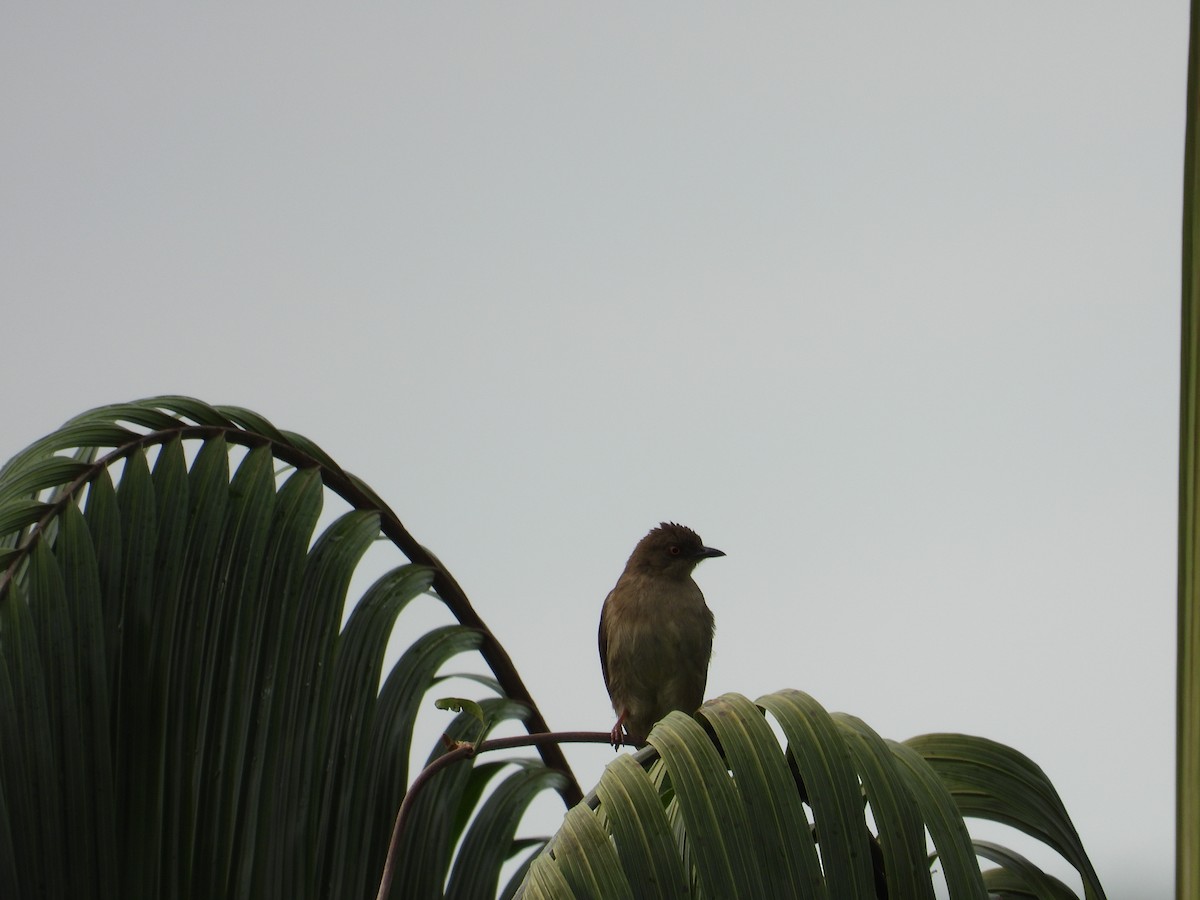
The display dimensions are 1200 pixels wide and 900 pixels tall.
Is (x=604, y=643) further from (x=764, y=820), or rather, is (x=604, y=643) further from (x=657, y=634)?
(x=764, y=820)

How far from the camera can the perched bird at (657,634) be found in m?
4.80

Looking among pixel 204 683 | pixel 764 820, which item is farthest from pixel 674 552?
pixel 764 820

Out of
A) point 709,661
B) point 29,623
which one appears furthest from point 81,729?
point 709,661

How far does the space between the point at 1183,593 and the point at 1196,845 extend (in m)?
0.32

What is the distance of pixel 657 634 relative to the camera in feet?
15.8

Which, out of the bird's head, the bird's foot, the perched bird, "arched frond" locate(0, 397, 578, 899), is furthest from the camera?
the bird's head

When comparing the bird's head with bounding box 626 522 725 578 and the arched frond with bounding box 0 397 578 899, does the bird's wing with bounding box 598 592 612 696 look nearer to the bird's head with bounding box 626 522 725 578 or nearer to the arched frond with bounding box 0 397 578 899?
the bird's head with bounding box 626 522 725 578

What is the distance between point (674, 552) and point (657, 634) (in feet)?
1.38

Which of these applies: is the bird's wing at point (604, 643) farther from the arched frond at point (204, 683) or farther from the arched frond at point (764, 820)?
the arched frond at point (764, 820)

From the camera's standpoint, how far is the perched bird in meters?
4.80

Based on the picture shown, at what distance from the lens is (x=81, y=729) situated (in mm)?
2668

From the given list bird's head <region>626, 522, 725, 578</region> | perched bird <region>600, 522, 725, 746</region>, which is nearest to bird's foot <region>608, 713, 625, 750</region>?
perched bird <region>600, 522, 725, 746</region>

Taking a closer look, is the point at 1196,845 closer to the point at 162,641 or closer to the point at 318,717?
the point at 318,717

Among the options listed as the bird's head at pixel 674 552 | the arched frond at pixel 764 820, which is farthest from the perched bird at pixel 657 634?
the arched frond at pixel 764 820
